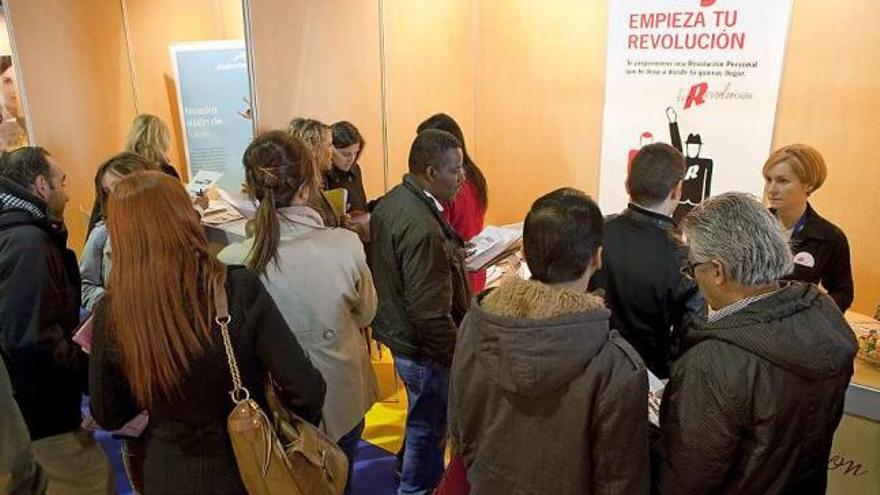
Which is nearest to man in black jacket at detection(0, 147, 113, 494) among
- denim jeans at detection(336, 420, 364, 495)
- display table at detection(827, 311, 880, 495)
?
denim jeans at detection(336, 420, 364, 495)

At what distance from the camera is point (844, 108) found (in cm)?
308

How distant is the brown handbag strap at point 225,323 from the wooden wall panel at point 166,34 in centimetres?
352

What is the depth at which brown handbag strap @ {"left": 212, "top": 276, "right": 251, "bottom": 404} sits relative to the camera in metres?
1.31

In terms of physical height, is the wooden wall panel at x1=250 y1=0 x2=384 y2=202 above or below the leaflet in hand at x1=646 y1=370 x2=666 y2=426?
above

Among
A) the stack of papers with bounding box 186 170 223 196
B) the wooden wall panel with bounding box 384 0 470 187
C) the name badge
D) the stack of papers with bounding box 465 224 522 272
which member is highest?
the wooden wall panel with bounding box 384 0 470 187

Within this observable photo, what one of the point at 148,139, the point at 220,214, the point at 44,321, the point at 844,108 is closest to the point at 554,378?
the point at 44,321

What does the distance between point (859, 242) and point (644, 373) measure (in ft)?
8.49

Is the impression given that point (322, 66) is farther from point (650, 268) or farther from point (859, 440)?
point (859, 440)

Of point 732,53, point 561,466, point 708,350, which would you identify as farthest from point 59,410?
point 732,53

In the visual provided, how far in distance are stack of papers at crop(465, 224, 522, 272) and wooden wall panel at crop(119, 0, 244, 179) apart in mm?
2730

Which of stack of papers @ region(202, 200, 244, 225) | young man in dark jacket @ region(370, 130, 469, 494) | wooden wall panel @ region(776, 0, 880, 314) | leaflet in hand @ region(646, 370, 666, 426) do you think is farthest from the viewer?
stack of papers @ region(202, 200, 244, 225)

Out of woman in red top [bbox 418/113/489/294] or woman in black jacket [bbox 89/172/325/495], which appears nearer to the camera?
woman in black jacket [bbox 89/172/325/495]

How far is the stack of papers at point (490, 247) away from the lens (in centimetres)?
251

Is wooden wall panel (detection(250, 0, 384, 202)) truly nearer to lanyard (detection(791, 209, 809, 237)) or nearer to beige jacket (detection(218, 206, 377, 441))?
beige jacket (detection(218, 206, 377, 441))
